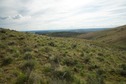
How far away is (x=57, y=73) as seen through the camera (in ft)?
25.7

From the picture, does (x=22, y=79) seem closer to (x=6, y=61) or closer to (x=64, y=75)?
(x=64, y=75)

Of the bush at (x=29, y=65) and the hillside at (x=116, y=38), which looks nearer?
the bush at (x=29, y=65)

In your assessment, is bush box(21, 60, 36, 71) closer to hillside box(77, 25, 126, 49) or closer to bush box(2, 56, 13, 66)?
bush box(2, 56, 13, 66)

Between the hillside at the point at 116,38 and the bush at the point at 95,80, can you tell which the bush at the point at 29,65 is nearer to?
the bush at the point at 95,80

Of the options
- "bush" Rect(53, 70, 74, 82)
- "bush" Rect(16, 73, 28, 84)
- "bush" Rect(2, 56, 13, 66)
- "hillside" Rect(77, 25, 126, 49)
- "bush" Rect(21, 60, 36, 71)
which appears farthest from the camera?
"hillside" Rect(77, 25, 126, 49)

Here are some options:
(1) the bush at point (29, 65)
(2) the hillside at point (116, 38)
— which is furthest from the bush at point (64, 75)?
(2) the hillside at point (116, 38)

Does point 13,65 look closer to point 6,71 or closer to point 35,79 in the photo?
point 6,71

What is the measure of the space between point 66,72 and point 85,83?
1149 mm

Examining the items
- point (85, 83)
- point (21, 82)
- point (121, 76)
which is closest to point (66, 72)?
point (85, 83)

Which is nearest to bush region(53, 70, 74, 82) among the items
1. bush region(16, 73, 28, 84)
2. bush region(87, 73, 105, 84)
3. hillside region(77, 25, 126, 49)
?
bush region(87, 73, 105, 84)

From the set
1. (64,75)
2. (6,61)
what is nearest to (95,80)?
(64,75)

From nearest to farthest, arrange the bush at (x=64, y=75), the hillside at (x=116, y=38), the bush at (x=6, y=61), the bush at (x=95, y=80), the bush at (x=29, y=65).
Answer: the bush at (x=95, y=80) → the bush at (x=64, y=75) → the bush at (x=29, y=65) → the bush at (x=6, y=61) → the hillside at (x=116, y=38)

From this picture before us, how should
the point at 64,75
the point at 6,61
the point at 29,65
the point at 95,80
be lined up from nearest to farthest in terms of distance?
the point at 95,80
the point at 64,75
the point at 29,65
the point at 6,61

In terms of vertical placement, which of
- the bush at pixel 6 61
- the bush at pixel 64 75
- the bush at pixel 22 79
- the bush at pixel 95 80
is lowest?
the bush at pixel 95 80
